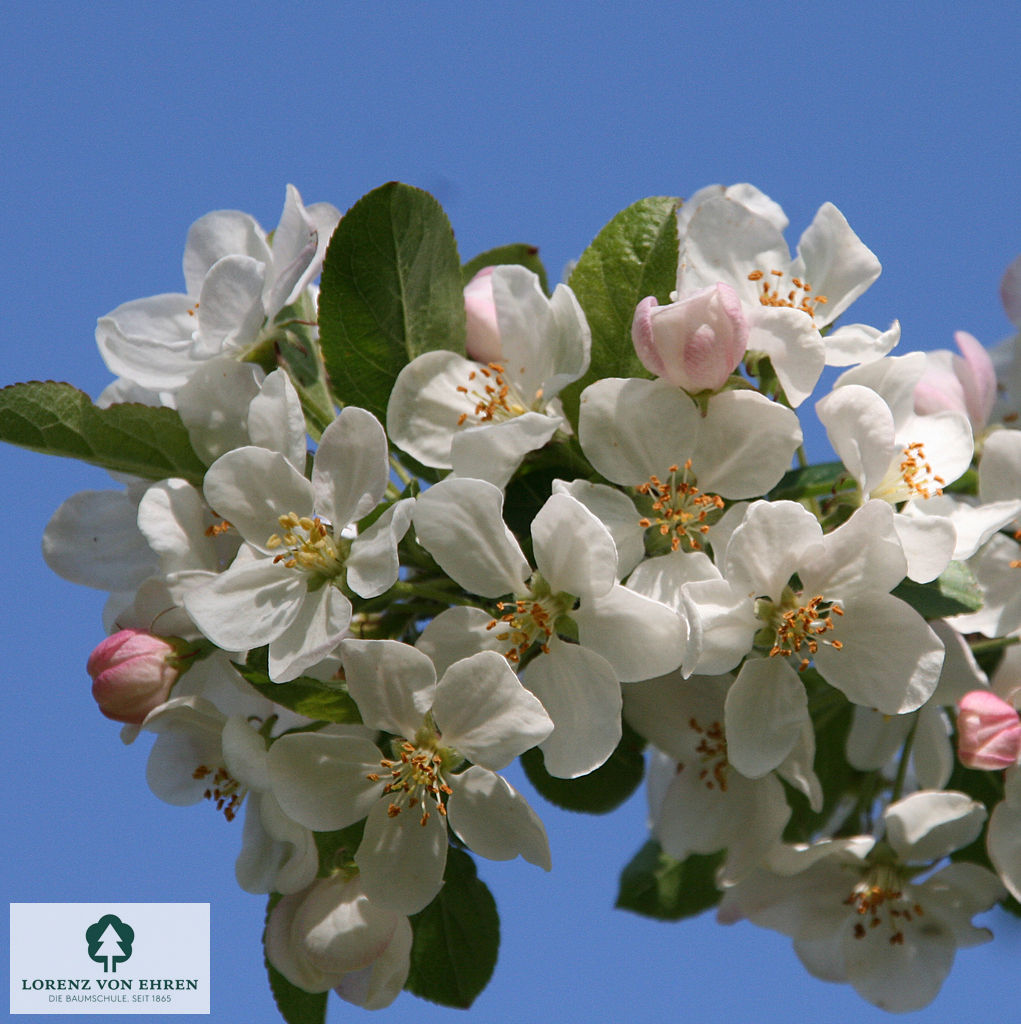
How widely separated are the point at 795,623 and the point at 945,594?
0.22m

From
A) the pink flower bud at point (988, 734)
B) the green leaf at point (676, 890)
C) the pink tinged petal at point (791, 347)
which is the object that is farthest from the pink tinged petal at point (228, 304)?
the green leaf at point (676, 890)

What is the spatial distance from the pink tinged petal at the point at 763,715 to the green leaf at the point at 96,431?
791 mm

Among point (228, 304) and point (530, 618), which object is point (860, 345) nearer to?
point (530, 618)

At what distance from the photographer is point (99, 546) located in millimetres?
1680

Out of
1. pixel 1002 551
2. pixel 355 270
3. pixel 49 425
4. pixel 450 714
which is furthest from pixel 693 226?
pixel 49 425

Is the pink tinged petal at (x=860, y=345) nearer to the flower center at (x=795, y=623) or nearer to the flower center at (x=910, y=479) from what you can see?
the flower center at (x=910, y=479)

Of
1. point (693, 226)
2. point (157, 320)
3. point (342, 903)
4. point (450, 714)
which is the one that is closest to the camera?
point (450, 714)

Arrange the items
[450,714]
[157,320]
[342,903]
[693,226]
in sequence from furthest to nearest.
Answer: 1. [157,320]
2. [693,226]
3. [342,903]
4. [450,714]

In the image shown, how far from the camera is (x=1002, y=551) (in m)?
1.70

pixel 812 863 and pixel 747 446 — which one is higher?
pixel 747 446

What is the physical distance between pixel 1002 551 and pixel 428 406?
2.89 ft

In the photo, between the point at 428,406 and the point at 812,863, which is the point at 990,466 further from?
the point at 428,406

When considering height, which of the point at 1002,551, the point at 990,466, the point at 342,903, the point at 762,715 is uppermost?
the point at 990,466

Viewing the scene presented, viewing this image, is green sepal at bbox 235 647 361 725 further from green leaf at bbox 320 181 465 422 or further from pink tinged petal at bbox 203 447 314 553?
green leaf at bbox 320 181 465 422
